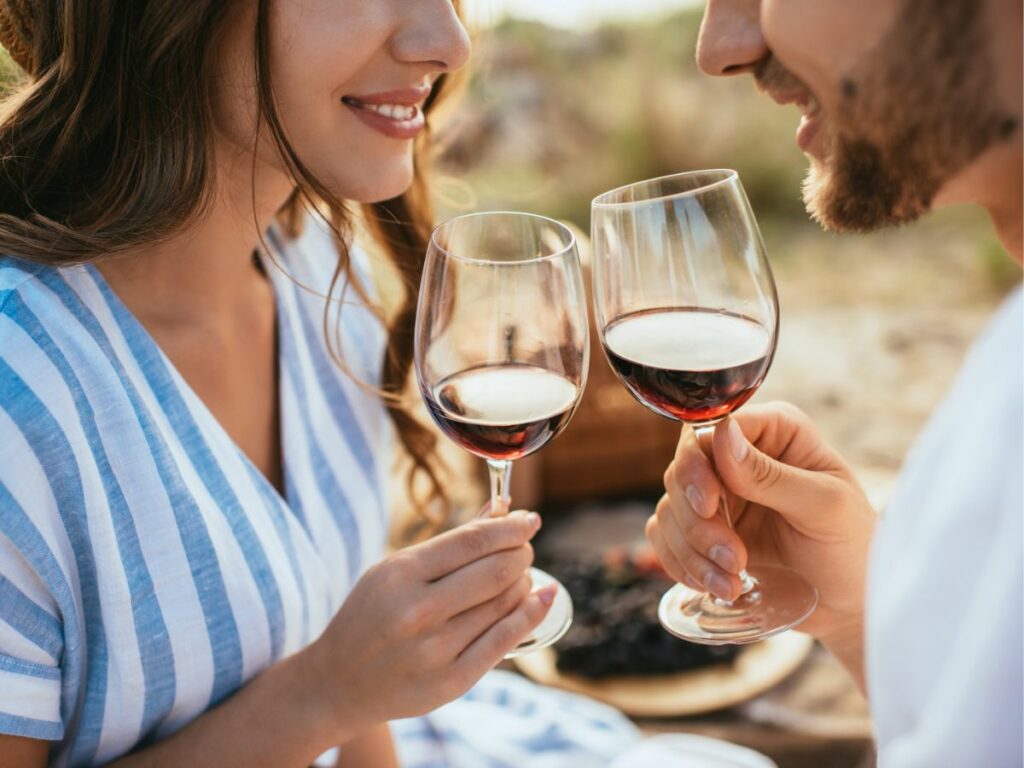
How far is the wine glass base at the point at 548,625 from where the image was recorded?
5.08ft

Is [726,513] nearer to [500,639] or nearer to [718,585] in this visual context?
[718,585]

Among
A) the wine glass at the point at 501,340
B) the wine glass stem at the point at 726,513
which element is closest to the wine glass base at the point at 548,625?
the wine glass at the point at 501,340

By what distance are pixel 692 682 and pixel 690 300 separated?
147 centimetres

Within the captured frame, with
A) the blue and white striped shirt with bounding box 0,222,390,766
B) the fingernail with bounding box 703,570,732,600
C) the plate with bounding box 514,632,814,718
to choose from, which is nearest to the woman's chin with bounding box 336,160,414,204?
the blue and white striped shirt with bounding box 0,222,390,766

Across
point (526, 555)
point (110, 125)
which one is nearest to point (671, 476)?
point (526, 555)

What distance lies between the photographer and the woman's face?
162 cm

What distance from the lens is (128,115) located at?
1654 mm

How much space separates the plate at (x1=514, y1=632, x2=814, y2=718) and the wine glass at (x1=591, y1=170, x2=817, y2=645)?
3.67 ft

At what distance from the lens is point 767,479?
152 cm

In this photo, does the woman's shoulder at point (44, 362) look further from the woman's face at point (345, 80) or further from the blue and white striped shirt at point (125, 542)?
the woman's face at point (345, 80)

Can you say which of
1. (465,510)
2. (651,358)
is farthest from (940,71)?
(465,510)

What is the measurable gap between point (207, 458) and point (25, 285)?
1.26ft

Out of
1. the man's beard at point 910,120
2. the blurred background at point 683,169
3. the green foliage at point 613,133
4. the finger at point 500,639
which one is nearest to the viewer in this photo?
the man's beard at point 910,120

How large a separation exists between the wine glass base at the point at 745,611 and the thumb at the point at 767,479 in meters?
0.11
